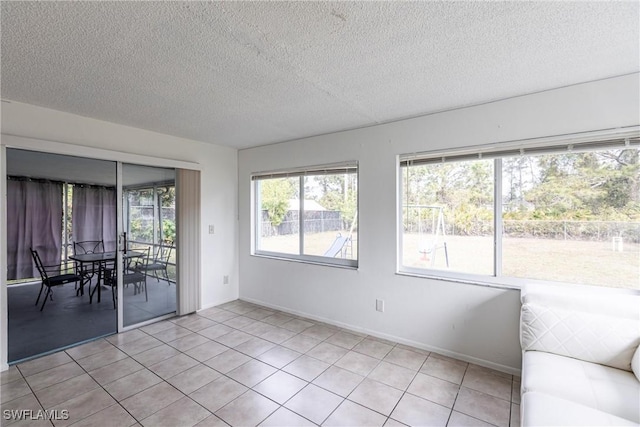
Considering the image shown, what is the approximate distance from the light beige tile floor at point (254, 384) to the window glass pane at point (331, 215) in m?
1.06

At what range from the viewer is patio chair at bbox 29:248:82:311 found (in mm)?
2779

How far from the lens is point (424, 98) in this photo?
8.16ft

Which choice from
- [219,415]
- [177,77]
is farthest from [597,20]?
[219,415]

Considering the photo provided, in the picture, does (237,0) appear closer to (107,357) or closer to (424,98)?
(424,98)

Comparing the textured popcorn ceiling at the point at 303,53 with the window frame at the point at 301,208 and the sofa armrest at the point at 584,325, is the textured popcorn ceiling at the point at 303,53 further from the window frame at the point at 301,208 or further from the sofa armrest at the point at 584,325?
the sofa armrest at the point at 584,325

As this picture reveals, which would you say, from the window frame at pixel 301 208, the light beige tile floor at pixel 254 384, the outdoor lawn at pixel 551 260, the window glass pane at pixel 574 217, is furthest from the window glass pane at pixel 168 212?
the window glass pane at pixel 574 217

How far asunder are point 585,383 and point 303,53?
2526mm

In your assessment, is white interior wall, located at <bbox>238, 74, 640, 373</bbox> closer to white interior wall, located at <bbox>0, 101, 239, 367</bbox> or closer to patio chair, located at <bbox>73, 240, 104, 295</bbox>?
white interior wall, located at <bbox>0, 101, 239, 367</bbox>

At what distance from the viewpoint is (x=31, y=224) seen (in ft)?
8.93

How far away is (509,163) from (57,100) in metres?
4.11

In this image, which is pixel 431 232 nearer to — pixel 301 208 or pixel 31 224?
pixel 301 208

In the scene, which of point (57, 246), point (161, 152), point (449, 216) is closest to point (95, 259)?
point (57, 246)

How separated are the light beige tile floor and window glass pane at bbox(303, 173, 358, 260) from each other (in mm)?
1062

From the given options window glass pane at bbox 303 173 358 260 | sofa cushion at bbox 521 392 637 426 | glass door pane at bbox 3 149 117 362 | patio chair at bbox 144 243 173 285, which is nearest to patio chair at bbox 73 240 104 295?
glass door pane at bbox 3 149 117 362
